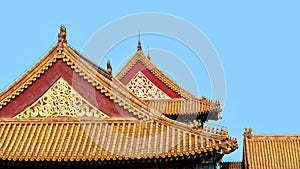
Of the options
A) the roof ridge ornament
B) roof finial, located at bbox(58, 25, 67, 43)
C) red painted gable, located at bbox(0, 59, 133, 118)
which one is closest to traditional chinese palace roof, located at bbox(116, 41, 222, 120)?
the roof ridge ornament

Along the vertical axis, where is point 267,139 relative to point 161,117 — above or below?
above

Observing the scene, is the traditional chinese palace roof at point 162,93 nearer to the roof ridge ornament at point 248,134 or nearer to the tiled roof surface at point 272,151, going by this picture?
the tiled roof surface at point 272,151

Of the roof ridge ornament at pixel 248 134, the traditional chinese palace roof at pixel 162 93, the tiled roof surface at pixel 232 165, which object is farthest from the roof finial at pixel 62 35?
the tiled roof surface at pixel 232 165

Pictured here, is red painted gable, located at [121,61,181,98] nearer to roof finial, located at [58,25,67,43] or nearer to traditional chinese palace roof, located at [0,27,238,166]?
roof finial, located at [58,25,67,43]

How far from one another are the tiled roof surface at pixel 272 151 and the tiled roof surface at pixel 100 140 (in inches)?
691

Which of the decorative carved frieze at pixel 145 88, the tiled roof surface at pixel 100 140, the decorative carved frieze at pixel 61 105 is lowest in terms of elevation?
the tiled roof surface at pixel 100 140

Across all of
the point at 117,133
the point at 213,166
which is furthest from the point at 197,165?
the point at 117,133

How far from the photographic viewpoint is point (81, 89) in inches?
530

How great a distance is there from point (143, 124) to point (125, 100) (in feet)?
3.03

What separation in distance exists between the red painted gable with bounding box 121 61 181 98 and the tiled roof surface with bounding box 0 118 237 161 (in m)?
12.6

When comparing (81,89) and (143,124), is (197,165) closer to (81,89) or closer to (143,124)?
(143,124)

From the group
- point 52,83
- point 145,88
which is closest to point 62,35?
point 52,83

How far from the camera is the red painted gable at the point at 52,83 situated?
524 inches

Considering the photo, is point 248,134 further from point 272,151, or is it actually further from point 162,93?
point 162,93
